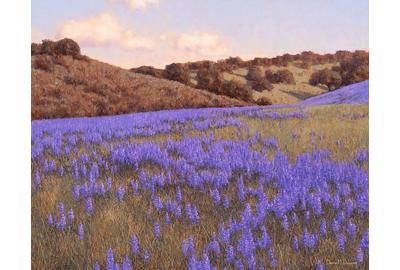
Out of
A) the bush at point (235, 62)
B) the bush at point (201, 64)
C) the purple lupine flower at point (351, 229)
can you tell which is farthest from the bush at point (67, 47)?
the purple lupine flower at point (351, 229)

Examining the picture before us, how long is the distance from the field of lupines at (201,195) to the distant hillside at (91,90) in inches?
8.2

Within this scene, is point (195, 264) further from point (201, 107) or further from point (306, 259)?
point (201, 107)

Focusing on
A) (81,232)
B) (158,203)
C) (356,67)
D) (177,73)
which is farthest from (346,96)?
(81,232)

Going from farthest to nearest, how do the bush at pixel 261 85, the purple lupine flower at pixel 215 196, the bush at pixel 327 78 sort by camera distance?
the bush at pixel 261 85 → the bush at pixel 327 78 → the purple lupine flower at pixel 215 196

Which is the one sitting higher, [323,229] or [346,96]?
[346,96]

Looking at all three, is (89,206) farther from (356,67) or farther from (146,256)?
(356,67)

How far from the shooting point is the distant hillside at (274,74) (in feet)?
15.3

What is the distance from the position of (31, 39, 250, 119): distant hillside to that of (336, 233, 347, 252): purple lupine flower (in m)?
2.56

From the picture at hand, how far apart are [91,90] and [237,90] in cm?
163

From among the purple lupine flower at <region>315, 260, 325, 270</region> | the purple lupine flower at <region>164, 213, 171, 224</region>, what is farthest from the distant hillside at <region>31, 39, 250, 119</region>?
the purple lupine flower at <region>315, 260, 325, 270</region>

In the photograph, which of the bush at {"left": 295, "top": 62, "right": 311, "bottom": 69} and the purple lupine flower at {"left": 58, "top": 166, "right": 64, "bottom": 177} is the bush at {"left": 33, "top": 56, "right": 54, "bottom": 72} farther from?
the bush at {"left": 295, "top": 62, "right": 311, "bottom": 69}

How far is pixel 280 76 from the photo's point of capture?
4.98 meters

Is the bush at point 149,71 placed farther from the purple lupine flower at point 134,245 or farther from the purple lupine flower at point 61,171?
the purple lupine flower at point 134,245

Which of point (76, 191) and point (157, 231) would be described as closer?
point (157, 231)
